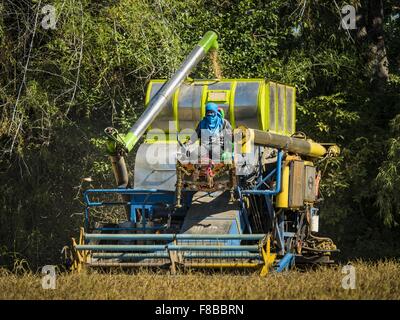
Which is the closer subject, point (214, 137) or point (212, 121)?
point (214, 137)

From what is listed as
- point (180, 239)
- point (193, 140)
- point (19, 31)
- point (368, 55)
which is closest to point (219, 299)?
point (180, 239)

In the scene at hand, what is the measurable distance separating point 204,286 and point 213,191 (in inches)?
92.0

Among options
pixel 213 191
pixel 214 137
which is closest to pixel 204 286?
pixel 213 191

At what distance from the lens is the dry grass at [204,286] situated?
1132 centimetres

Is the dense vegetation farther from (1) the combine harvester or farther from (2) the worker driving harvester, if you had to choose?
(2) the worker driving harvester

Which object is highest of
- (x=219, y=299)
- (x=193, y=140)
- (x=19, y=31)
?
(x=19, y=31)

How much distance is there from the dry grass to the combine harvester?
17.5 inches

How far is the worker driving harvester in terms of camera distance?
556 inches

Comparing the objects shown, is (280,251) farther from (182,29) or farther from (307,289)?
(182,29)

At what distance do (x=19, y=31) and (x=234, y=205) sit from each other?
261 inches

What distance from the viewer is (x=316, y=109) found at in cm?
2209

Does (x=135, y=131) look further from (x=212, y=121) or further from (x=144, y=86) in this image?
(x=144, y=86)

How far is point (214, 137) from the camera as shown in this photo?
14.2m

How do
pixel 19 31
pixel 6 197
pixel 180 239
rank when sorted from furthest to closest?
1. pixel 6 197
2. pixel 19 31
3. pixel 180 239
